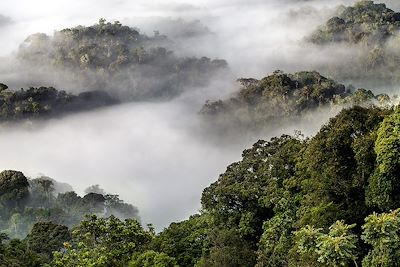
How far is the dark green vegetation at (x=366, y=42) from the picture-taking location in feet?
424

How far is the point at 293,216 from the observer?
108 ft

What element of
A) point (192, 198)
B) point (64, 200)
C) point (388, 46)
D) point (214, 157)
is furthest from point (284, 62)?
point (64, 200)

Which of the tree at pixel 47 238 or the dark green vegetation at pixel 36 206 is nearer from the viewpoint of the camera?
the tree at pixel 47 238

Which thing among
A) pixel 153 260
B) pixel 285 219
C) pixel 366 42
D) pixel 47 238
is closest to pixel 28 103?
pixel 366 42

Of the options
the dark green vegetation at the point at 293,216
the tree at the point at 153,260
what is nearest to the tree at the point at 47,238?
the dark green vegetation at the point at 293,216

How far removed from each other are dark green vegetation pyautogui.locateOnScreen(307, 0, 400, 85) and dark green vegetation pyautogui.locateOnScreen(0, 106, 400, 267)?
310 feet

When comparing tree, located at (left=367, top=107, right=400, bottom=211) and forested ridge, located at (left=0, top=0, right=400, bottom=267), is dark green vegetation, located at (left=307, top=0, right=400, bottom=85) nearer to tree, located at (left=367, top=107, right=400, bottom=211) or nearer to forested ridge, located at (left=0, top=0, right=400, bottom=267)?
forested ridge, located at (left=0, top=0, right=400, bottom=267)

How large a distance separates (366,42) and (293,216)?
114m

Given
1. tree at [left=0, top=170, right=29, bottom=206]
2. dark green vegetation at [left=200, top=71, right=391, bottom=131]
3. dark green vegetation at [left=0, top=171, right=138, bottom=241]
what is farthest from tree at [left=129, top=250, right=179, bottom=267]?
tree at [left=0, top=170, right=29, bottom=206]

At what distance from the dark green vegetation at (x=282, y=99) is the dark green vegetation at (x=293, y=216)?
39.8 metres

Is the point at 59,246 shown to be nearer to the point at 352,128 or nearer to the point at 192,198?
the point at 352,128

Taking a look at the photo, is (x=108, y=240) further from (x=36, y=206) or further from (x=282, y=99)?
(x=282, y=99)

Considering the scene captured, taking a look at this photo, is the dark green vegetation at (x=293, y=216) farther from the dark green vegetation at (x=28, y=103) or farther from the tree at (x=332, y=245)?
the dark green vegetation at (x=28, y=103)

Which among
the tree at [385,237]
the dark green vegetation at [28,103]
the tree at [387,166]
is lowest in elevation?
the tree at [385,237]
